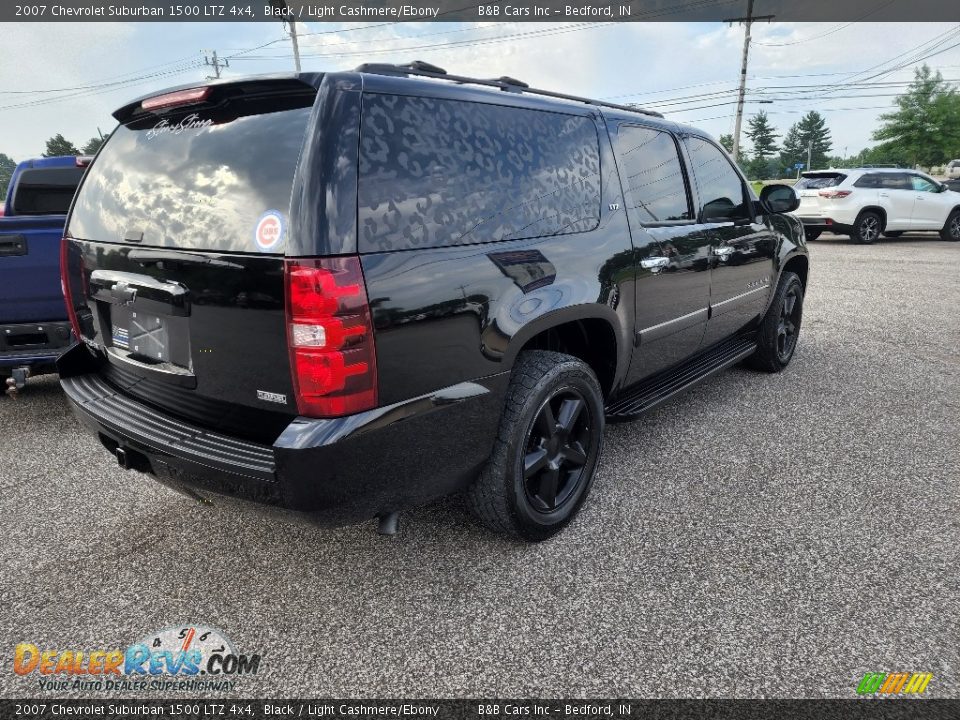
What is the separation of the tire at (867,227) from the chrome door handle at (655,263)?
13.9 m

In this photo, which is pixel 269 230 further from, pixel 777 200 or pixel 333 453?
pixel 777 200

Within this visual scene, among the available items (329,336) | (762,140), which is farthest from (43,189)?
(762,140)

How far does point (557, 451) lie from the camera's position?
2713 mm

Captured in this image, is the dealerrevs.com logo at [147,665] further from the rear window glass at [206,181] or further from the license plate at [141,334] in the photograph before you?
the rear window glass at [206,181]

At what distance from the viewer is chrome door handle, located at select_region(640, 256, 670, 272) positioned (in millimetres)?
3088

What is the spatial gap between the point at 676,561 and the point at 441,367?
131cm

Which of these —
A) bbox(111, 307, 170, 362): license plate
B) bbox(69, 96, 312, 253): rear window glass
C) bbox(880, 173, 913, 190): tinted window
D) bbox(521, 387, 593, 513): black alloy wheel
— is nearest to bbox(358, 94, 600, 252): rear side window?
bbox(69, 96, 312, 253): rear window glass

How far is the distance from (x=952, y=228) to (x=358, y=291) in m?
Result: 18.5

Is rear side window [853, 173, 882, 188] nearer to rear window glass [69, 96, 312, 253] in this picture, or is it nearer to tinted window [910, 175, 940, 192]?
tinted window [910, 175, 940, 192]

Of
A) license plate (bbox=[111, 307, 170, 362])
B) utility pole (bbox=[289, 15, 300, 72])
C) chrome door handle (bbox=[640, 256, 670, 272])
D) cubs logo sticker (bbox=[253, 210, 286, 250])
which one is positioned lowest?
license plate (bbox=[111, 307, 170, 362])

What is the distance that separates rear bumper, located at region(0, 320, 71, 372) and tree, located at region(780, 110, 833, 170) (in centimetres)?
14559

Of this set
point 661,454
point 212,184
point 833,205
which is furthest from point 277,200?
point 833,205

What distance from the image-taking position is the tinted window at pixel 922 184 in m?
14.5
